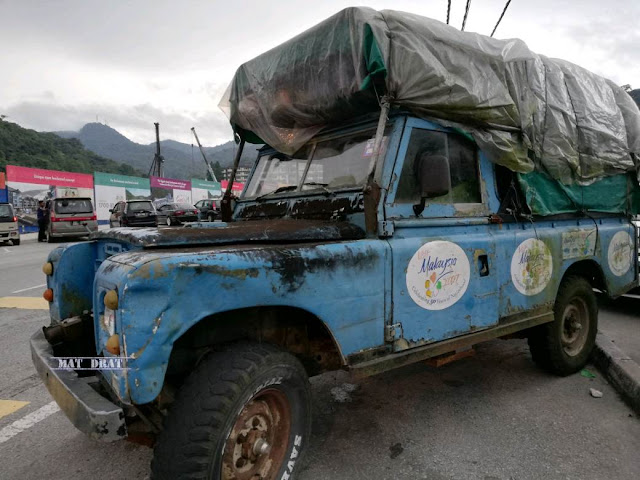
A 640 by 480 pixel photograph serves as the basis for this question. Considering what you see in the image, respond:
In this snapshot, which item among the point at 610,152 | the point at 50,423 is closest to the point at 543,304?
the point at 610,152

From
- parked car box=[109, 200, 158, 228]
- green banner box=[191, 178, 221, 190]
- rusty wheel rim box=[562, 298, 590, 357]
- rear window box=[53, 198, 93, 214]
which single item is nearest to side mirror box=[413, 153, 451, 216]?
rusty wheel rim box=[562, 298, 590, 357]

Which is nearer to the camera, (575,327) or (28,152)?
(575,327)

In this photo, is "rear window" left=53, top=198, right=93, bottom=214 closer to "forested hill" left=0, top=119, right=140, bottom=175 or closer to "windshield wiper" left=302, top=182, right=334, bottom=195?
"windshield wiper" left=302, top=182, right=334, bottom=195

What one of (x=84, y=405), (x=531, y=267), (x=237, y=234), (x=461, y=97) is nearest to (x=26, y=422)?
(x=84, y=405)

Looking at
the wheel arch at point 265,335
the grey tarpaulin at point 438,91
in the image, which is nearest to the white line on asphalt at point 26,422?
the wheel arch at point 265,335

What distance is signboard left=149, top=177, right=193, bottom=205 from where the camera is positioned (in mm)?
32312

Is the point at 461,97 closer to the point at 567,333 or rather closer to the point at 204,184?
the point at 567,333

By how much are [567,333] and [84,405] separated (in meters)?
4.22

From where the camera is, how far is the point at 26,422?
329cm

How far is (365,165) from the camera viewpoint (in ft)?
9.95

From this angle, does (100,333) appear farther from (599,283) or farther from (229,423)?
(599,283)

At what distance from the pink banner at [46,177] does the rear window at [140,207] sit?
281 inches

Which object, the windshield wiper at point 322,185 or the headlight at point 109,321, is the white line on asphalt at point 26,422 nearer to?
the headlight at point 109,321

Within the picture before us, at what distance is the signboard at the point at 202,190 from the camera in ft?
116
